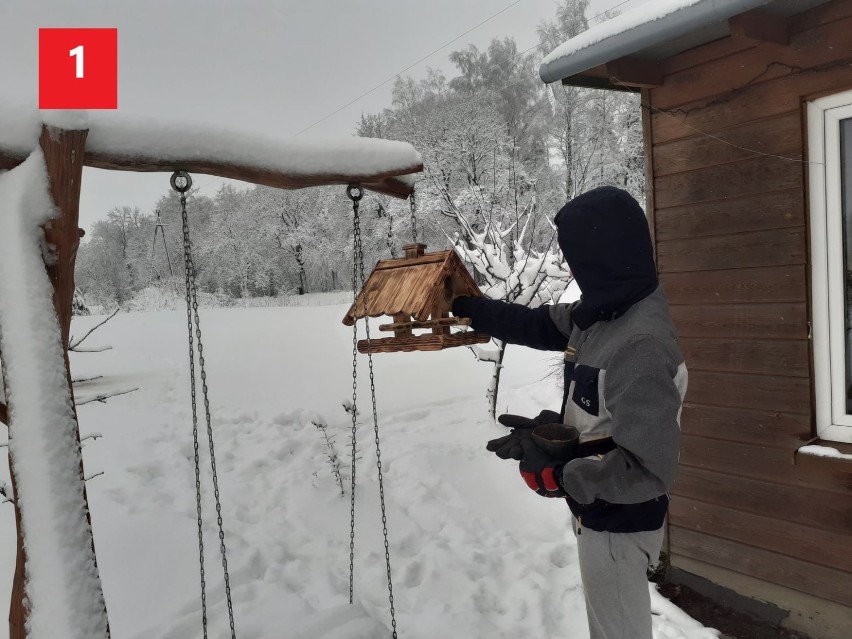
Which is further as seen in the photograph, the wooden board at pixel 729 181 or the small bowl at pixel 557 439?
the wooden board at pixel 729 181

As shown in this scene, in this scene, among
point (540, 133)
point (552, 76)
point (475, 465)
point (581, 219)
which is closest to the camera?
point (581, 219)

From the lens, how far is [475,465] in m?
4.89

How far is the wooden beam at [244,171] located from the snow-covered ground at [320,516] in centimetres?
163

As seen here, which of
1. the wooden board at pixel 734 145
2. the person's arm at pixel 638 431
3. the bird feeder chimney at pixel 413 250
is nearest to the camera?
the person's arm at pixel 638 431

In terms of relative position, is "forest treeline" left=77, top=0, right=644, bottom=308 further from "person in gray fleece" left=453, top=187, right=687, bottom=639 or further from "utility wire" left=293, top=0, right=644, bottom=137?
"person in gray fleece" left=453, top=187, right=687, bottom=639

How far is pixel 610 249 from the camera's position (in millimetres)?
1403

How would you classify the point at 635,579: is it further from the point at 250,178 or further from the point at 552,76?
the point at 552,76

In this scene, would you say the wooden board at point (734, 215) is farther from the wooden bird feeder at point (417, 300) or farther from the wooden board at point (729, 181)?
the wooden bird feeder at point (417, 300)

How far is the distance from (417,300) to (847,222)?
1919 millimetres

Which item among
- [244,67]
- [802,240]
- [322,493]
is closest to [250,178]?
[802,240]

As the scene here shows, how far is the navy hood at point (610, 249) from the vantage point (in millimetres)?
1399

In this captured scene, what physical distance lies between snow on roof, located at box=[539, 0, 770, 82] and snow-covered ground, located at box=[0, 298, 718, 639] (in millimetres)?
2601

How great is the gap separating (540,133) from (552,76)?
14781 mm

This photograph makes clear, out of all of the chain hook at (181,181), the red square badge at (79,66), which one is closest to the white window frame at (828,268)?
the chain hook at (181,181)
